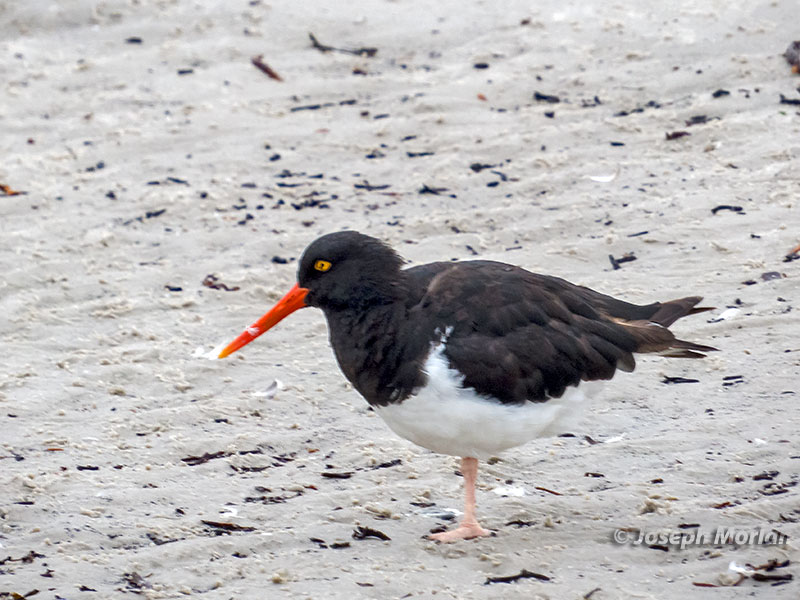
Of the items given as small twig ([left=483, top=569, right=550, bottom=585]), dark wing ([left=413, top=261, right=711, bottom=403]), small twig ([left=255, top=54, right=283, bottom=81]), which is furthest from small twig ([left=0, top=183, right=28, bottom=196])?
small twig ([left=483, top=569, right=550, bottom=585])

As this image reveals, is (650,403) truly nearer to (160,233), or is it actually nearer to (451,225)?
(451,225)

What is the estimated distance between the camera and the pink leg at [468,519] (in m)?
4.19

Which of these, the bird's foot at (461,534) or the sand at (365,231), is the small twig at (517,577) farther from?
the bird's foot at (461,534)

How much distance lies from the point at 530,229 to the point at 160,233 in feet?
7.92

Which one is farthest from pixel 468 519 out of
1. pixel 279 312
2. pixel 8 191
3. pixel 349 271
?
pixel 8 191

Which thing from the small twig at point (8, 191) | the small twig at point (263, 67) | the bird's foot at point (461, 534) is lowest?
the bird's foot at point (461, 534)

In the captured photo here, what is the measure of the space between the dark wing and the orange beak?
0.61m

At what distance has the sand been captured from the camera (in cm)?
412

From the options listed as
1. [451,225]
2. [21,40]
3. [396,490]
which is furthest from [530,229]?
[21,40]

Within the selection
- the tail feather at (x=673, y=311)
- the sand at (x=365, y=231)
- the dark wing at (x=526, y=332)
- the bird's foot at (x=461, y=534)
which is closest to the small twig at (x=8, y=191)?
the sand at (x=365, y=231)

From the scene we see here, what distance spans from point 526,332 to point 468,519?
770mm

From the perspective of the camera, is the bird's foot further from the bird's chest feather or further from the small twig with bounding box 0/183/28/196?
the small twig with bounding box 0/183/28/196

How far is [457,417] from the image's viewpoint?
4.12 metres

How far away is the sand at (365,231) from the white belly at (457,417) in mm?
362
